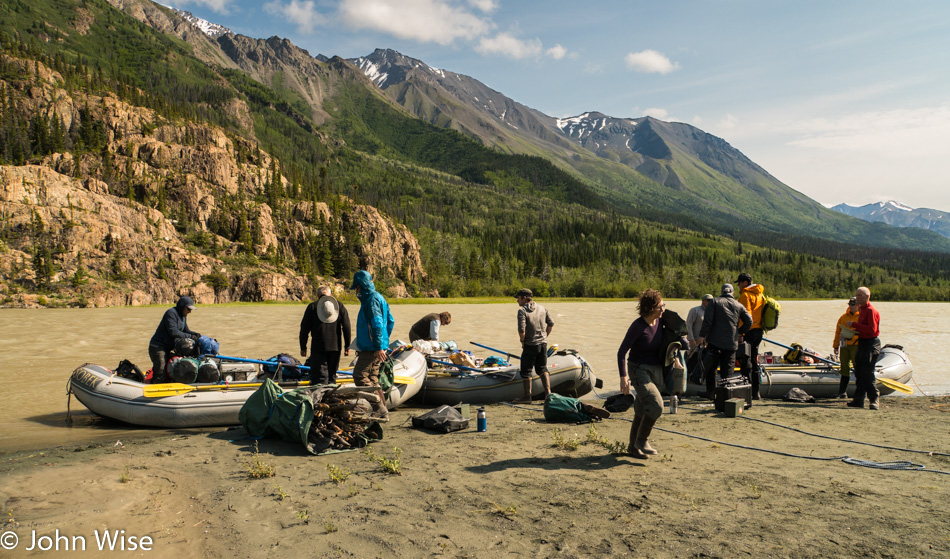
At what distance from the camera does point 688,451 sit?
7.47 m

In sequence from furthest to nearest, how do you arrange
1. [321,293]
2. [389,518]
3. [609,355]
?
[609,355], [321,293], [389,518]

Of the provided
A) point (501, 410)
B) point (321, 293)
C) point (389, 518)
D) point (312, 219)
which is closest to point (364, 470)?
point (389, 518)

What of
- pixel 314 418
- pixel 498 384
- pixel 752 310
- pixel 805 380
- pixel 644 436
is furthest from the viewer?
pixel 805 380

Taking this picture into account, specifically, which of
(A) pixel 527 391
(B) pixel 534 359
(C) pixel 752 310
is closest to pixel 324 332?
(B) pixel 534 359

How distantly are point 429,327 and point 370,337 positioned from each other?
539 centimetres

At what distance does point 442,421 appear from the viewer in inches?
352

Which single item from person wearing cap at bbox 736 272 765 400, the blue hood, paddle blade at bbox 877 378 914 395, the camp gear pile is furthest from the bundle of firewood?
paddle blade at bbox 877 378 914 395

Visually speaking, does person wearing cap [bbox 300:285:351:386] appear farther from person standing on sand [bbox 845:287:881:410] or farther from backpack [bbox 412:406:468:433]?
person standing on sand [bbox 845:287:881:410]

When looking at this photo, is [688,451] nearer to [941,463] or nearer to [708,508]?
[708,508]

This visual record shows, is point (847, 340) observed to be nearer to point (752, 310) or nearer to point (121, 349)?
point (752, 310)

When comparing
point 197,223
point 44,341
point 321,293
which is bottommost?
point 44,341

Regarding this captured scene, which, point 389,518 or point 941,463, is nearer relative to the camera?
point 389,518

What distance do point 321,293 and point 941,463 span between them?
32.5ft

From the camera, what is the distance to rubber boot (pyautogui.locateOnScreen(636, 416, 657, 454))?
22.6 ft
